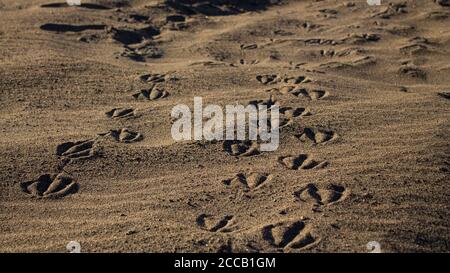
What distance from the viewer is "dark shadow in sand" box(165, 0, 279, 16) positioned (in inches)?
257

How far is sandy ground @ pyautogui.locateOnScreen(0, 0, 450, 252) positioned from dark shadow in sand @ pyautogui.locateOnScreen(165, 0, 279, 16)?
21 cm

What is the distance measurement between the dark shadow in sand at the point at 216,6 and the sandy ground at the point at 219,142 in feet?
0.69

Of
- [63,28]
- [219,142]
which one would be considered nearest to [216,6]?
[63,28]

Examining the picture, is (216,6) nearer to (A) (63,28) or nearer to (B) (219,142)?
(A) (63,28)

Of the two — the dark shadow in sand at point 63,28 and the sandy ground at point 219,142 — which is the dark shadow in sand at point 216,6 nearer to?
the sandy ground at point 219,142

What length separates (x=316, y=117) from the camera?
4.09 m

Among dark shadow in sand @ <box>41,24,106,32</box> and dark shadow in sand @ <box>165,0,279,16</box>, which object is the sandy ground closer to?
dark shadow in sand @ <box>41,24,106,32</box>

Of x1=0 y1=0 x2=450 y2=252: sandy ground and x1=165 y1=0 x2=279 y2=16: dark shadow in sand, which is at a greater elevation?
x1=165 y1=0 x2=279 y2=16: dark shadow in sand

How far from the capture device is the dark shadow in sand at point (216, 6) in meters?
6.54

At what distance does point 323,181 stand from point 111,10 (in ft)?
13.1

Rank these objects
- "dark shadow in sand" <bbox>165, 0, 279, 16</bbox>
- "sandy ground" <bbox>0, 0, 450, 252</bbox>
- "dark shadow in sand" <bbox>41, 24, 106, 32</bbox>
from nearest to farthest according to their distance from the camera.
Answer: "sandy ground" <bbox>0, 0, 450, 252</bbox> → "dark shadow in sand" <bbox>41, 24, 106, 32</bbox> → "dark shadow in sand" <bbox>165, 0, 279, 16</bbox>

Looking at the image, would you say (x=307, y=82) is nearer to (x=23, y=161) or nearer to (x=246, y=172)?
(x=246, y=172)

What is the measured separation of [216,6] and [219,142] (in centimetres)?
331

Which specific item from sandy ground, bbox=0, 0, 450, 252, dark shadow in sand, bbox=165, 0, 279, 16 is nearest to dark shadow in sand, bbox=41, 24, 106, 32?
sandy ground, bbox=0, 0, 450, 252
